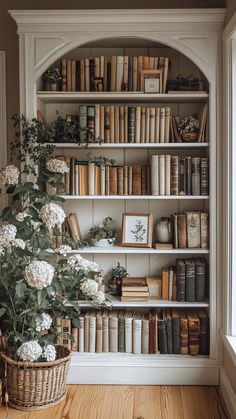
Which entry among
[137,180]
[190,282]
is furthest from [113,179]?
[190,282]

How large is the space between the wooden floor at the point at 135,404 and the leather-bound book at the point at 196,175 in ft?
4.05

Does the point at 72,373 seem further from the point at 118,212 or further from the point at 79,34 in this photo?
the point at 79,34

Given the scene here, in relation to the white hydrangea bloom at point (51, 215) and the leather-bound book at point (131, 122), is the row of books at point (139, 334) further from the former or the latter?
the leather-bound book at point (131, 122)

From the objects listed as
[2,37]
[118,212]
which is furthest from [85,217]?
[2,37]

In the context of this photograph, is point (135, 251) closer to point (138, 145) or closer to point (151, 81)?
point (138, 145)

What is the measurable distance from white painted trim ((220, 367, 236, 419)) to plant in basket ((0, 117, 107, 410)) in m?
0.86

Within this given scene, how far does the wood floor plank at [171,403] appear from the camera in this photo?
3226 mm

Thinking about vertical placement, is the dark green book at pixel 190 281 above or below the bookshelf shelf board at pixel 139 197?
below

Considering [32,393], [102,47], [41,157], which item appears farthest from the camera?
[102,47]

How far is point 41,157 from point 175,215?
0.93 metres

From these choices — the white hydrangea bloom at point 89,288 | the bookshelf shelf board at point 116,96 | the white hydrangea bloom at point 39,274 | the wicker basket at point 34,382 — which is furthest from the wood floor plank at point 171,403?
the bookshelf shelf board at point 116,96

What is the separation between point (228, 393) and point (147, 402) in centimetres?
47

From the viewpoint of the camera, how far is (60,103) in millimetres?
3920

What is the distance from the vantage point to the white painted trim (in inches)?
124
